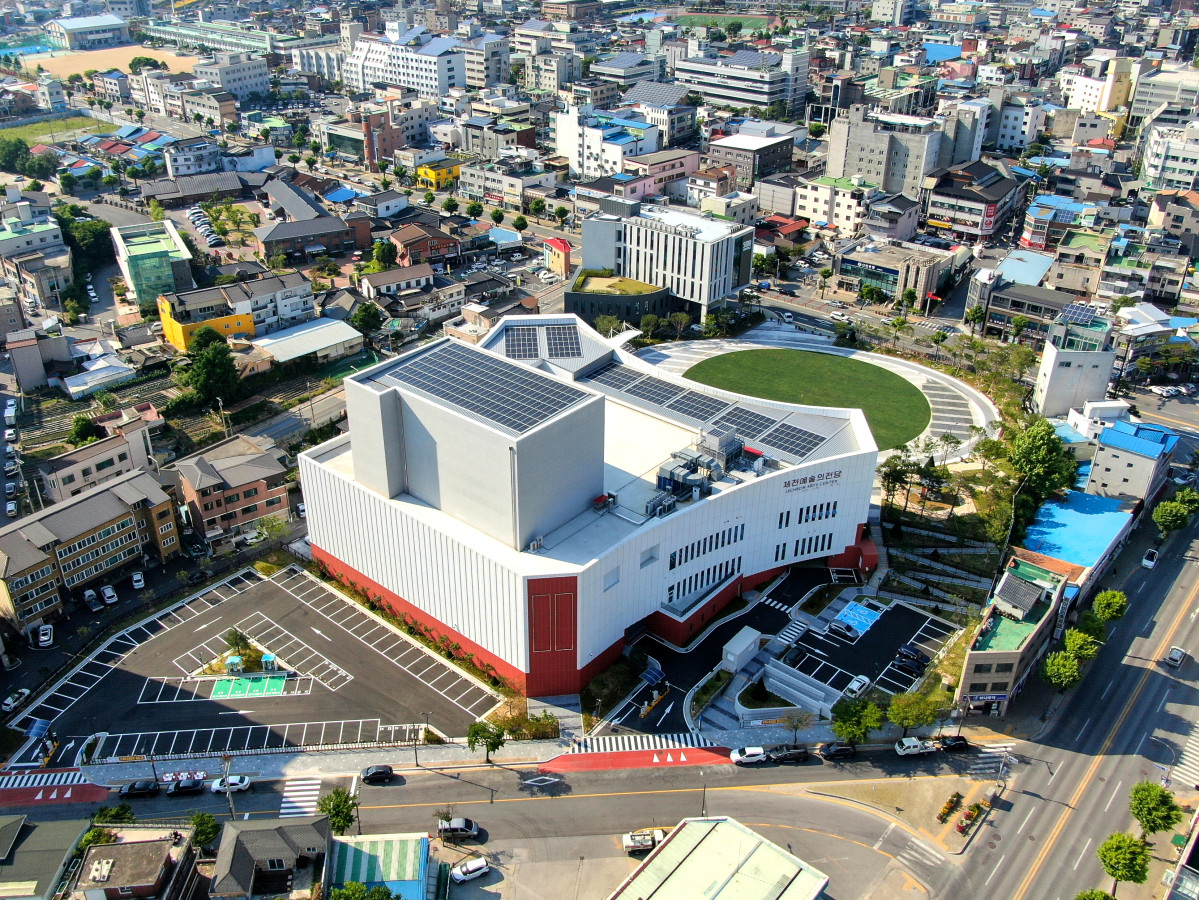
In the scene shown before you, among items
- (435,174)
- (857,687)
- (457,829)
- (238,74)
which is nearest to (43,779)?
(457,829)

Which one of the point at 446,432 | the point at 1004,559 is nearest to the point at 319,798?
the point at 446,432

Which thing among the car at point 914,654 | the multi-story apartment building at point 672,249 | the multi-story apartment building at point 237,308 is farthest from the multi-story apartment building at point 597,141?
the car at point 914,654

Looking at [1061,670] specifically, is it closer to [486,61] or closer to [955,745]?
[955,745]

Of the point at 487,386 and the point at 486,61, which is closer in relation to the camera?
the point at 487,386

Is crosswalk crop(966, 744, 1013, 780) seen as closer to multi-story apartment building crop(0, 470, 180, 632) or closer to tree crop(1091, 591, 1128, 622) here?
tree crop(1091, 591, 1128, 622)

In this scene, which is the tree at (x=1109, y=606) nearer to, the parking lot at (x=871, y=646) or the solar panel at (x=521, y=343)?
the parking lot at (x=871, y=646)

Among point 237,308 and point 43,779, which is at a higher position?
point 237,308

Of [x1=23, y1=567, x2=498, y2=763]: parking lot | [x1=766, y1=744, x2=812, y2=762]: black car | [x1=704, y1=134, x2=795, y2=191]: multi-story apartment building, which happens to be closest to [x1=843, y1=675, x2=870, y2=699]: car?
[x1=766, y1=744, x2=812, y2=762]: black car
